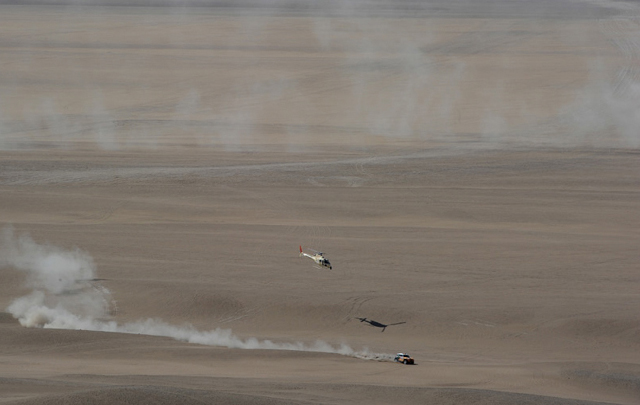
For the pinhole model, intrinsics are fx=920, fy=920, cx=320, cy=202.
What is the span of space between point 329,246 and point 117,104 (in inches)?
1124

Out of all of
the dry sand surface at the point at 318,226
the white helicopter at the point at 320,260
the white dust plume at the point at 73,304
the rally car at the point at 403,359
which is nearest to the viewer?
the dry sand surface at the point at 318,226

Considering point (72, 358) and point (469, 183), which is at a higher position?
point (469, 183)

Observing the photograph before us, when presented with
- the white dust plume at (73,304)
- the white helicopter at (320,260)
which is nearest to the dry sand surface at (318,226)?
the white dust plume at (73,304)

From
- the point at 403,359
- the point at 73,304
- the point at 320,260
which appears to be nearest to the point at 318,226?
the point at 320,260

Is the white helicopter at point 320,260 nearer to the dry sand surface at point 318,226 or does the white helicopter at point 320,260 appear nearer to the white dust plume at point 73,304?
the dry sand surface at point 318,226

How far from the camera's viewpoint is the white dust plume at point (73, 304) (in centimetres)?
2269

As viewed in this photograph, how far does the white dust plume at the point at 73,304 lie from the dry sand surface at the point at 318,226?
83 millimetres

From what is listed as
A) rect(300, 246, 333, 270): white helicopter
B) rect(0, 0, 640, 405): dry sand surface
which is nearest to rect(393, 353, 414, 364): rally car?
rect(0, 0, 640, 405): dry sand surface

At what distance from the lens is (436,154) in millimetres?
43219

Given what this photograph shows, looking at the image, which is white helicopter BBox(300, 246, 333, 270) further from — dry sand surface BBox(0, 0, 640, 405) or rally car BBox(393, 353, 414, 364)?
rally car BBox(393, 353, 414, 364)

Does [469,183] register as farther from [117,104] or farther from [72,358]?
[117,104]

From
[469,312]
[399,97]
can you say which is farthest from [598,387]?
[399,97]

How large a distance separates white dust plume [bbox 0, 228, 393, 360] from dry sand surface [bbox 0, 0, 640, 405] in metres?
0.08

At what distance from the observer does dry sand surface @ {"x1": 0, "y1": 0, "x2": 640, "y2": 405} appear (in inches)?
810
